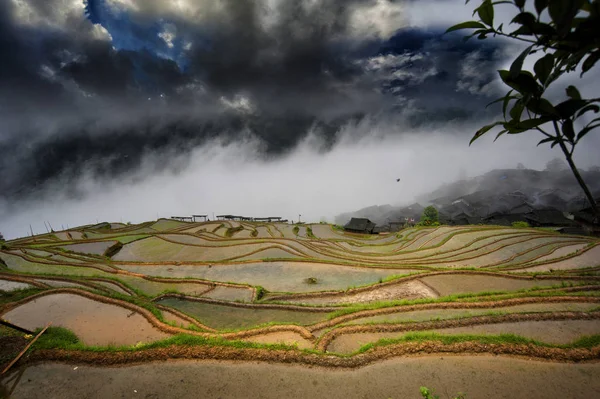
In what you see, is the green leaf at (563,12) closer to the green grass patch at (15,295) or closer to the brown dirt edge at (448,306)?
the brown dirt edge at (448,306)

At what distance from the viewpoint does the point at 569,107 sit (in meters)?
1.91

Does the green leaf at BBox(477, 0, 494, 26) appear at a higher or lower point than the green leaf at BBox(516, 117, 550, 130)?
higher

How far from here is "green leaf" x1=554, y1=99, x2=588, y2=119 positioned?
185cm

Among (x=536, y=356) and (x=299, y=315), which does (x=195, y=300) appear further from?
(x=536, y=356)

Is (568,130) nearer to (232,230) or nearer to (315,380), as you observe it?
(315,380)

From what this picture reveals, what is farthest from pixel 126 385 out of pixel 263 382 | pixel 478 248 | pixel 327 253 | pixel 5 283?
pixel 478 248

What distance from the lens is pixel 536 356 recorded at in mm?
6438

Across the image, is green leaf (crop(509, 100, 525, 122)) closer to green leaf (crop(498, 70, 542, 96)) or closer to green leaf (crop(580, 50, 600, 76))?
green leaf (crop(498, 70, 542, 96))

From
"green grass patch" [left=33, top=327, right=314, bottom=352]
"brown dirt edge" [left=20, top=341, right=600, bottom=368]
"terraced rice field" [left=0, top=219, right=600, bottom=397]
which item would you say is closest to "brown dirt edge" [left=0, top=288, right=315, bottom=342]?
"terraced rice field" [left=0, top=219, right=600, bottom=397]

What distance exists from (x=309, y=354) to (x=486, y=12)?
721 centimetres

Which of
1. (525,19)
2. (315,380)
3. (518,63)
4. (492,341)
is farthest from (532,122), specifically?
(492,341)

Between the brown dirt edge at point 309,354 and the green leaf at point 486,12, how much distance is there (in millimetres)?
6941

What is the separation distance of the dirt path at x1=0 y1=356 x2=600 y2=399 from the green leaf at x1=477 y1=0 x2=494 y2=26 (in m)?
6.50

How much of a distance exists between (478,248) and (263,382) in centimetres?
2953
